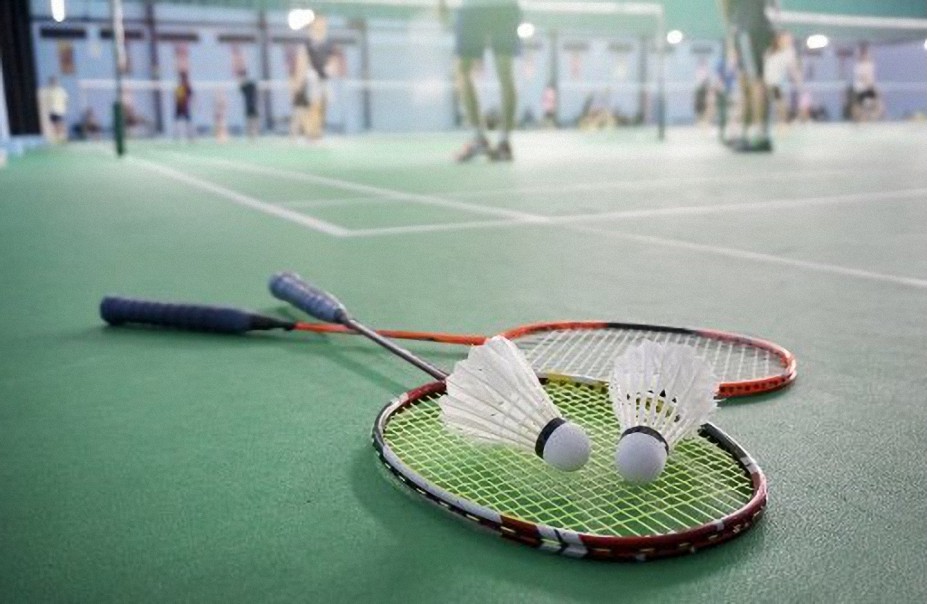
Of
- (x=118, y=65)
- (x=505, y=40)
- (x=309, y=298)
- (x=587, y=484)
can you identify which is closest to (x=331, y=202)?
(x=309, y=298)

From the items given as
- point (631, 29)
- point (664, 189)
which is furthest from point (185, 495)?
point (631, 29)

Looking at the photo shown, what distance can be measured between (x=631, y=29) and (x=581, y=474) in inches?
1049

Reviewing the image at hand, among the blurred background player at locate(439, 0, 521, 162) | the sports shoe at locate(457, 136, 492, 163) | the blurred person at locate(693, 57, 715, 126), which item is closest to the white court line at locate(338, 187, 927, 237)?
the blurred background player at locate(439, 0, 521, 162)

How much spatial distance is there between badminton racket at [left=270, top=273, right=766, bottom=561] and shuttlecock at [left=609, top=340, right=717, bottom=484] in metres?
0.05

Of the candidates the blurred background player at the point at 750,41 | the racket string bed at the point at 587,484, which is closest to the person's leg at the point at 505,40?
the blurred background player at the point at 750,41

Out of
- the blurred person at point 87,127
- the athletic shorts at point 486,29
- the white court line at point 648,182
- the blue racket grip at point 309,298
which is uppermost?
the athletic shorts at point 486,29

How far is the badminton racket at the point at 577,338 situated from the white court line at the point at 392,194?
213 centimetres

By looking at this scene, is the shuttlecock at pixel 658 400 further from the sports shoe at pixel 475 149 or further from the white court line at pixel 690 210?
the sports shoe at pixel 475 149

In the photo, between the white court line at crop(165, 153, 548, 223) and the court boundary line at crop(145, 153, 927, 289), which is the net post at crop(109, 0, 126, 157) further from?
the court boundary line at crop(145, 153, 927, 289)

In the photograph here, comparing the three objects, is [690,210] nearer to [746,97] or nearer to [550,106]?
[746,97]

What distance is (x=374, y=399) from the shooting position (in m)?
1.47

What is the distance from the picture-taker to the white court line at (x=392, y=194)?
13.5 ft

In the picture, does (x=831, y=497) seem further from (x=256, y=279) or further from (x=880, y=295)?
(x=256, y=279)

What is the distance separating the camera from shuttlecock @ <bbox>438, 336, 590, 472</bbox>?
107 cm
